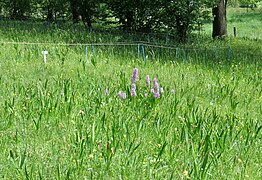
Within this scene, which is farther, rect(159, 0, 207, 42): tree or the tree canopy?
the tree canopy

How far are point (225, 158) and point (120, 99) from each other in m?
1.55

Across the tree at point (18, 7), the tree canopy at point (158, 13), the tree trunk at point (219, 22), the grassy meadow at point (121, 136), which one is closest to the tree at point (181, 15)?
the tree canopy at point (158, 13)

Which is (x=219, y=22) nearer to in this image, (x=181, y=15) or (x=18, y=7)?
(x=181, y=15)

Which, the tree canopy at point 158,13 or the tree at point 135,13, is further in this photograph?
the tree at point 135,13

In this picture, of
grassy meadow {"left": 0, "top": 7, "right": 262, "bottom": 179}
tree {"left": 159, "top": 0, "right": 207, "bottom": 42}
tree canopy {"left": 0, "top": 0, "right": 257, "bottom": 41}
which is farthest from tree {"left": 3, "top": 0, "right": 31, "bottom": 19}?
grassy meadow {"left": 0, "top": 7, "right": 262, "bottom": 179}

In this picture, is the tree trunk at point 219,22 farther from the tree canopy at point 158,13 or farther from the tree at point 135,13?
the tree at point 135,13

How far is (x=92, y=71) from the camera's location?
6.52m

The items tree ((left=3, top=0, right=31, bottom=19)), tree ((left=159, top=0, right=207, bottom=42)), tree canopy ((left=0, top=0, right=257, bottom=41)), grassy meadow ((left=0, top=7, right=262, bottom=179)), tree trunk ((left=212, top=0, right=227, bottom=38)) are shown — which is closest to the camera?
grassy meadow ((left=0, top=7, right=262, bottom=179))

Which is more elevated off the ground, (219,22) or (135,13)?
(135,13)

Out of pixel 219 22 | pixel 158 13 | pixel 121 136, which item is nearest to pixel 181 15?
pixel 158 13

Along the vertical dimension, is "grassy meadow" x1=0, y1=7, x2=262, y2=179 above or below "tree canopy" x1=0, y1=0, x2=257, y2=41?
below

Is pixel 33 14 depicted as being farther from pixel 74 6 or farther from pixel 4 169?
pixel 4 169

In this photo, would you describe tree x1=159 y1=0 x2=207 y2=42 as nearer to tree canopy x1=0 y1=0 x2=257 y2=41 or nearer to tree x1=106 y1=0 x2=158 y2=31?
tree canopy x1=0 y1=0 x2=257 y2=41

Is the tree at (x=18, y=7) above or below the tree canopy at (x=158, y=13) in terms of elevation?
above
